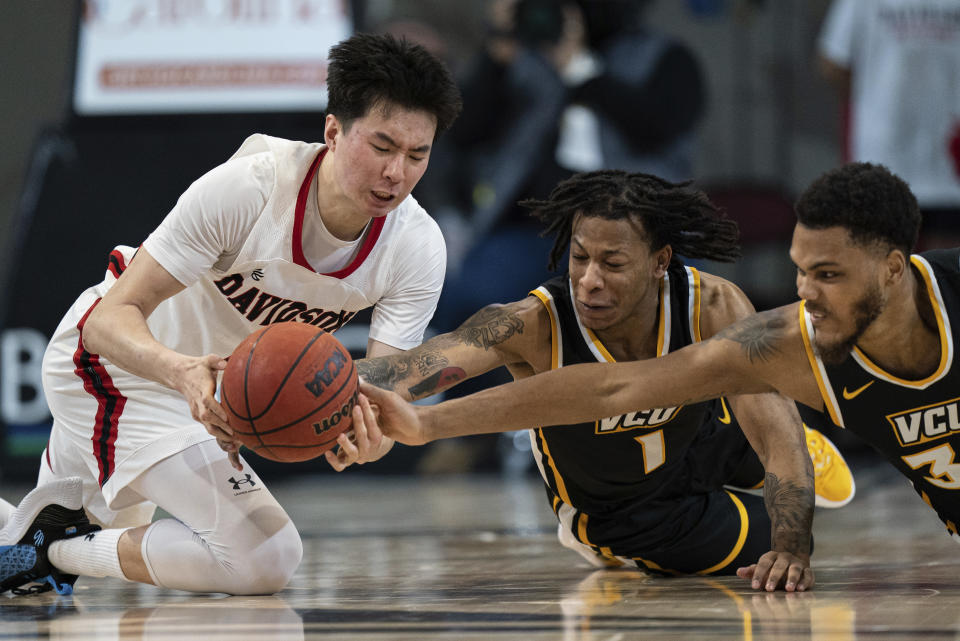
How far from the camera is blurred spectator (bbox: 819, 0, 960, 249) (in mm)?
7582

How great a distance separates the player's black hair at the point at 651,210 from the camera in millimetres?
3641

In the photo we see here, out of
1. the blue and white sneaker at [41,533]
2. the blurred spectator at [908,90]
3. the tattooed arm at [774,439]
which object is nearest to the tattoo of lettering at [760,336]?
the tattooed arm at [774,439]

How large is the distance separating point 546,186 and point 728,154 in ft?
9.37

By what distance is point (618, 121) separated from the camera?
7.61 meters

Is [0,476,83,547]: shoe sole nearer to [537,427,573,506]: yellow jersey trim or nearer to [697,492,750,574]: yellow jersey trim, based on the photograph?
[537,427,573,506]: yellow jersey trim

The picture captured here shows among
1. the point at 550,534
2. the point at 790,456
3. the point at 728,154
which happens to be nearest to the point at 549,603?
the point at 790,456

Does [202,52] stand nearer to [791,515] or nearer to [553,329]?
[553,329]

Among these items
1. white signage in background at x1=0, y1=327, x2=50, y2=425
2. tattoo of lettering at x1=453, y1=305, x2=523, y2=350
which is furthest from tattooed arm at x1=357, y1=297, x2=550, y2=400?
white signage in background at x1=0, y1=327, x2=50, y2=425

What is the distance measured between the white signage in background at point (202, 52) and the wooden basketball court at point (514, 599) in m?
3.30

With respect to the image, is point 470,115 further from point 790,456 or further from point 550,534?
point 790,456

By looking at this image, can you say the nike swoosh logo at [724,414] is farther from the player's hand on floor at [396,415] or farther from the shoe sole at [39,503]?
the shoe sole at [39,503]

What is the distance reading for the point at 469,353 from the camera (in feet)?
11.8

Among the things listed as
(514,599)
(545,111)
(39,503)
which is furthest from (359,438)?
(545,111)

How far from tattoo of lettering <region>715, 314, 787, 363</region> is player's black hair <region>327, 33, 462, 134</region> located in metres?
1.05
